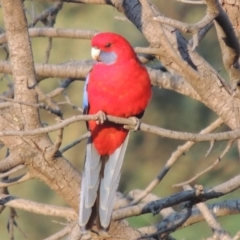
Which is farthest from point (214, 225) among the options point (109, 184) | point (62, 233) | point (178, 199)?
point (62, 233)

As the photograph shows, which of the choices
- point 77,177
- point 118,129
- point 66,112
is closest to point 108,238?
point 77,177

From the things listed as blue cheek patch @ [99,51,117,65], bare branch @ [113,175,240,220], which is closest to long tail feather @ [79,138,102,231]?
bare branch @ [113,175,240,220]

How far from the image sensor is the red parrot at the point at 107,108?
256 centimetres

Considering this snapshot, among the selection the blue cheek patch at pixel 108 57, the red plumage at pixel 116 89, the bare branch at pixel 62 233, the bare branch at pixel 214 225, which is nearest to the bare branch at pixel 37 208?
the bare branch at pixel 62 233

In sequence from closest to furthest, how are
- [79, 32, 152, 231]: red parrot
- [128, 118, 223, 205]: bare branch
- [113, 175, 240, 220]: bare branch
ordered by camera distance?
[113, 175, 240, 220]: bare branch → [79, 32, 152, 231]: red parrot → [128, 118, 223, 205]: bare branch

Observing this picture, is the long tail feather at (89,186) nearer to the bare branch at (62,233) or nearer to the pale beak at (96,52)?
the bare branch at (62,233)

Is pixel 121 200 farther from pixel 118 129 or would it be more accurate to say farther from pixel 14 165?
pixel 14 165

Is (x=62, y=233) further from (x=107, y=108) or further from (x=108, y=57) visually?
(x=108, y=57)

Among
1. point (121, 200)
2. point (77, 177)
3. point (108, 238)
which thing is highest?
point (77, 177)

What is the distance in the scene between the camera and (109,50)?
108 inches

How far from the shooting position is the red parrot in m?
2.56

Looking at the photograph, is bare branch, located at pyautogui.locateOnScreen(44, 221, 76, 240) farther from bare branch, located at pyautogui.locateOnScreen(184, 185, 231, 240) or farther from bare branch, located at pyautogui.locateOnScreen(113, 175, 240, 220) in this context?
bare branch, located at pyautogui.locateOnScreen(184, 185, 231, 240)

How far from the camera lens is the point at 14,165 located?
8.32ft

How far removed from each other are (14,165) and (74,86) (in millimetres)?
4494
